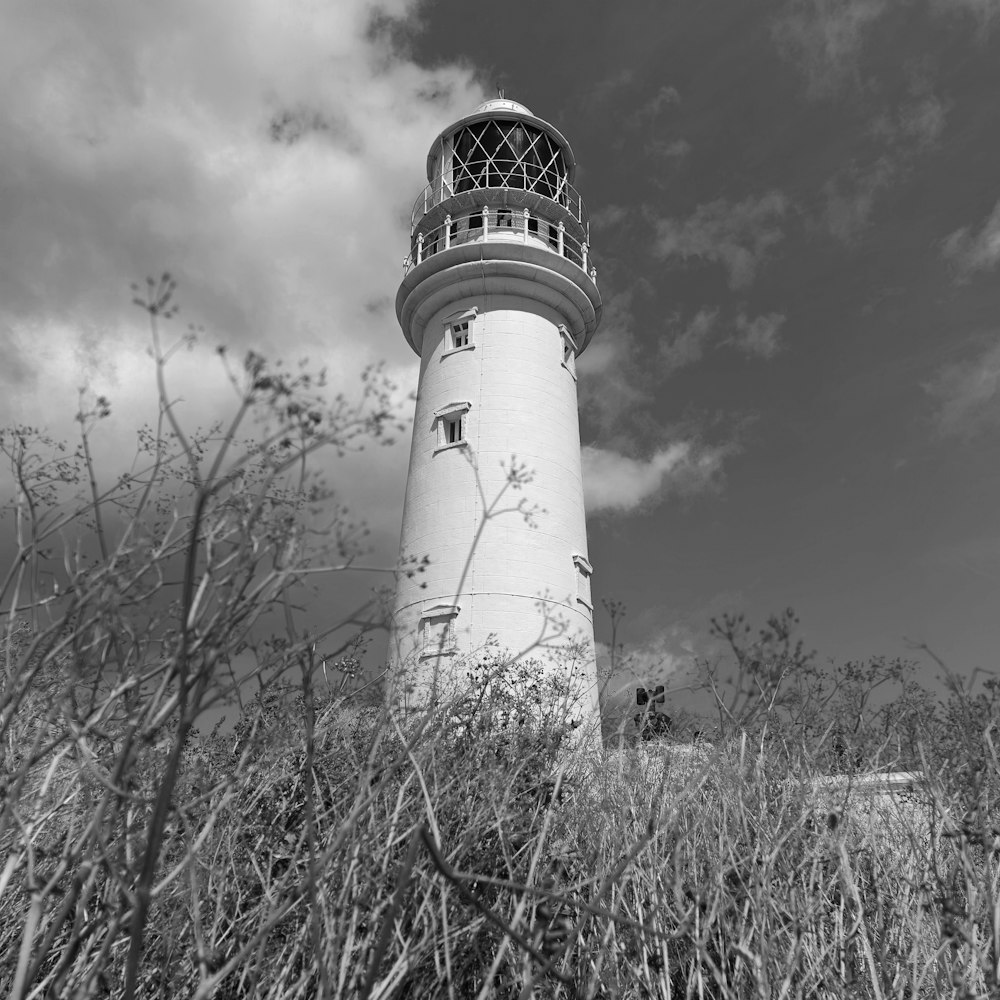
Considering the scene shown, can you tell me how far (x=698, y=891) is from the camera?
3.18 m

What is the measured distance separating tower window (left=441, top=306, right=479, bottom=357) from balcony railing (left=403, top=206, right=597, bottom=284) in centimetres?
174

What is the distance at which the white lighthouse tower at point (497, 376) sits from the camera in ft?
52.0

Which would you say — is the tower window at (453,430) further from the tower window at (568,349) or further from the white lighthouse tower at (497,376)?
the tower window at (568,349)

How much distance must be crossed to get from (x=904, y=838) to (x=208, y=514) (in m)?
4.95

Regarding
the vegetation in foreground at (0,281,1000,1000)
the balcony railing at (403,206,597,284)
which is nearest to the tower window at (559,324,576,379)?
the balcony railing at (403,206,597,284)

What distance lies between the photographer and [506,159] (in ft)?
69.6

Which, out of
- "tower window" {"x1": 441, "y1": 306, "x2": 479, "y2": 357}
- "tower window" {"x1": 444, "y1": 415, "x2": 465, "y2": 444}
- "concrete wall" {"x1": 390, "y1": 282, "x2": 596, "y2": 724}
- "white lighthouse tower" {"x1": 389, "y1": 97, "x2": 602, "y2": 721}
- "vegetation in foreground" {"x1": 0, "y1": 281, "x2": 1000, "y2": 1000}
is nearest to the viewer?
"vegetation in foreground" {"x1": 0, "y1": 281, "x2": 1000, "y2": 1000}

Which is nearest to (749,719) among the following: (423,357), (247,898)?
(247,898)

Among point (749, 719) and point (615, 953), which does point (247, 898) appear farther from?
point (749, 719)

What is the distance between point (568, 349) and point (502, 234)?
3.37 m

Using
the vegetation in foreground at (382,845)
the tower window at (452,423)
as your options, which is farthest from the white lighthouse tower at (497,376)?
the vegetation in foreground at (382,845)

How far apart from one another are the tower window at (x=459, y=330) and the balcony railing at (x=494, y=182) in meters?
3.66

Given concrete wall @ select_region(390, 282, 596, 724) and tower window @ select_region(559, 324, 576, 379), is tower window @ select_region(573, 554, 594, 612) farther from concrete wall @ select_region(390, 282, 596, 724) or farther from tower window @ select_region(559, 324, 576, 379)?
tower window @ select_region(559, 324, 576, 379)

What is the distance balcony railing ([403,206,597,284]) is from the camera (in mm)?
19531
